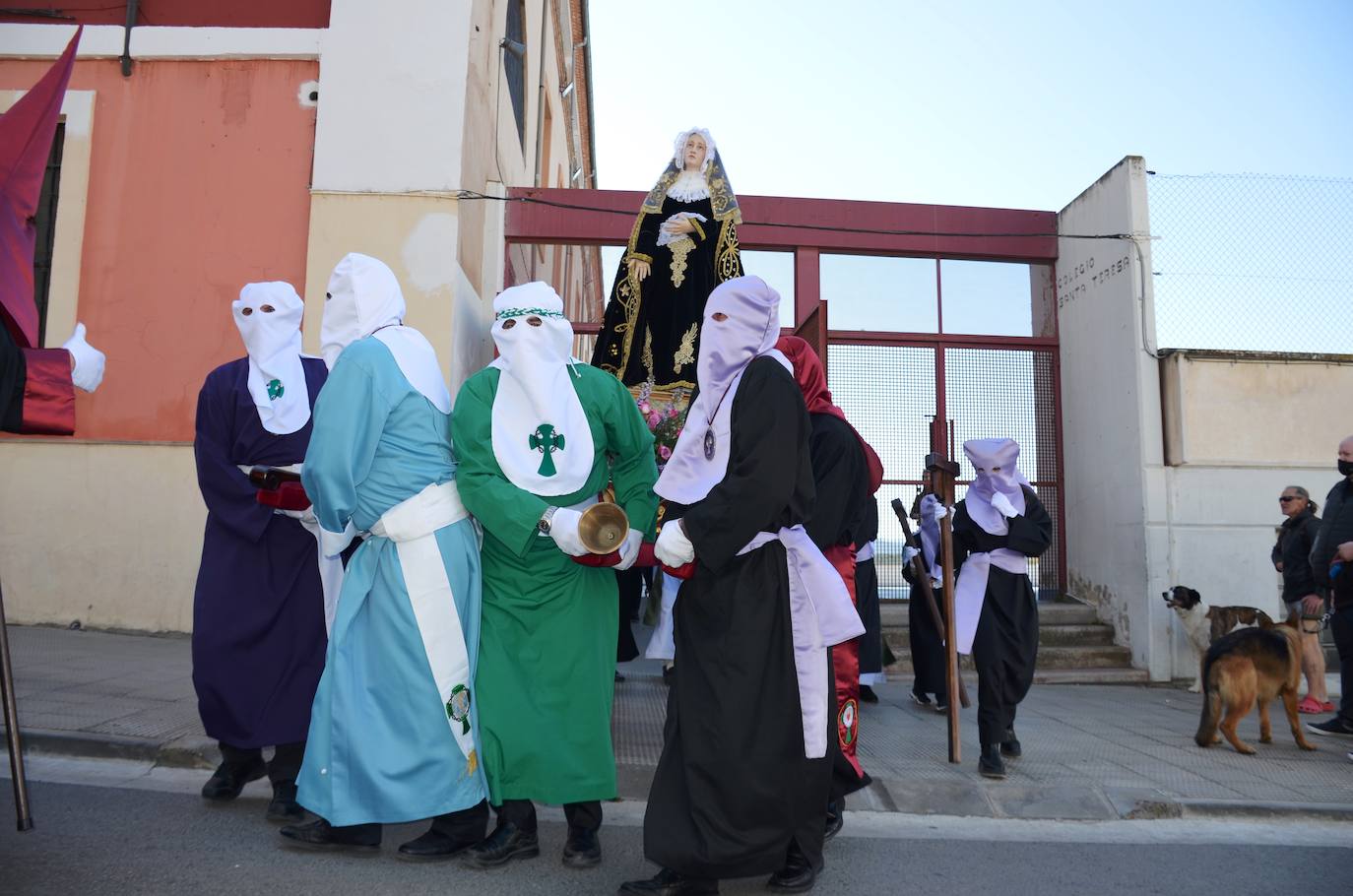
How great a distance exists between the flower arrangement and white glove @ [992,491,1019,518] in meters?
1.77

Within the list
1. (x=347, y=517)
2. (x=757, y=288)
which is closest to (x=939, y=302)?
(x=757, y=288)

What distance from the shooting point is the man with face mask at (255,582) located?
3.76 m

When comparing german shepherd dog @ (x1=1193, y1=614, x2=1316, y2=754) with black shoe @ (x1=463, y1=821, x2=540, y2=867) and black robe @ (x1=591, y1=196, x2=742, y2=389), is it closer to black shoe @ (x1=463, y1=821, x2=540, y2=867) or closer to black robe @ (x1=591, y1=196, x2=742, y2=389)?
black robe @ (x1=591, y1=196, x2=742, y2=389)

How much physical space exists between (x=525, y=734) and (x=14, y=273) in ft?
7.08

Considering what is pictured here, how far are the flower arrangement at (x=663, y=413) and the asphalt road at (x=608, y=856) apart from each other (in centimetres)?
217

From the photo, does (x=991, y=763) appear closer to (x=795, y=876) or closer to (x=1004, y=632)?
(x=1004, y=632)

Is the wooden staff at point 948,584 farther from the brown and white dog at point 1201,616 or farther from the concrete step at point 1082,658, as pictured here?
the brown and white dog at point 1201,616

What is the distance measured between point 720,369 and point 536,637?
43.7 inches

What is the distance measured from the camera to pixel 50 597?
7949mm

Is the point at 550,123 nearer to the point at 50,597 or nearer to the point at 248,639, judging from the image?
the point at 50,597

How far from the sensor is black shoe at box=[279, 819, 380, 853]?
3.30 meters

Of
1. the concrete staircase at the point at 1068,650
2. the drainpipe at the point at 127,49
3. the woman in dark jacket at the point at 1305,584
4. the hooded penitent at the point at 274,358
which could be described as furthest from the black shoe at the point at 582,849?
the drainpipe at the point at 127,49

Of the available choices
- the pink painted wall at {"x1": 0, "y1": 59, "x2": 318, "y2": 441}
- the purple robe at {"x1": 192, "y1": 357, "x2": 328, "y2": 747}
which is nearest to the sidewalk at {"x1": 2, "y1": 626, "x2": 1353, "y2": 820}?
the purple robe at {"x1": 192, "y1": 357, "x2": 328, "y2": 747}

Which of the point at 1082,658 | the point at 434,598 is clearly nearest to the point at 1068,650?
the point at 1082,658
